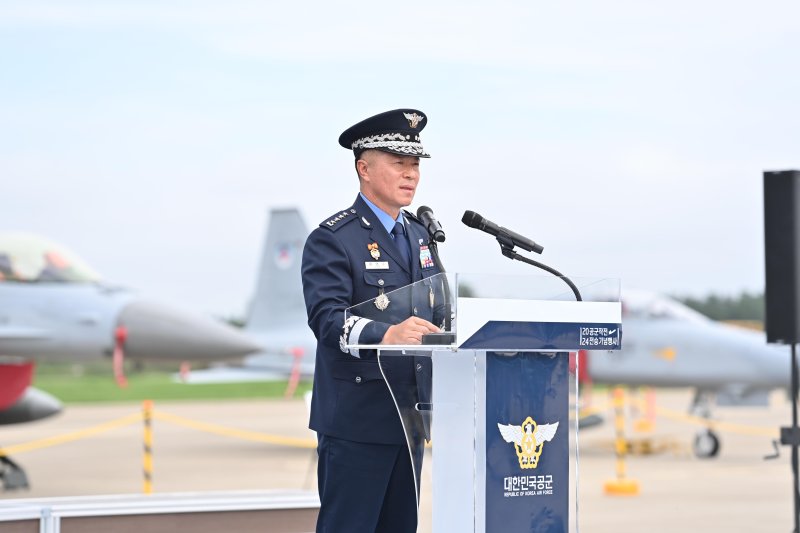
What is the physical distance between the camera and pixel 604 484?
11.9 m

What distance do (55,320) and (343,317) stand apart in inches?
389

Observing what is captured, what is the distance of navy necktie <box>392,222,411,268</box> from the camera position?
12.2ft

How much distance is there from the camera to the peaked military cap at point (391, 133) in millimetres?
3559

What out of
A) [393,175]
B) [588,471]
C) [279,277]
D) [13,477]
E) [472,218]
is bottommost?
[13,477]

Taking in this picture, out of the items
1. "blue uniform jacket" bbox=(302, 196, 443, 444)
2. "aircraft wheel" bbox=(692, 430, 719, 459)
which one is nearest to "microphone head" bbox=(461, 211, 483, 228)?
"blue uniform jacket" bbox=(302, 196, 443, 444)

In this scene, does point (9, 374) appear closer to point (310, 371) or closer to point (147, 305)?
point (147, 305)

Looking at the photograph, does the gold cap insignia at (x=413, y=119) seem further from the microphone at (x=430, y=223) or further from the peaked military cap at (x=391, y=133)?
the microphone at (x=430, y=223)

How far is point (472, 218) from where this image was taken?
3.25m

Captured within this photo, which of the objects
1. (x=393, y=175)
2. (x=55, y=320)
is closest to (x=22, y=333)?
(x=55, y=320)

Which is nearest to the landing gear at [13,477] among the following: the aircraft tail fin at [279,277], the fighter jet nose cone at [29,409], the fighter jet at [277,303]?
the fighter jet nose cone at [29,409]

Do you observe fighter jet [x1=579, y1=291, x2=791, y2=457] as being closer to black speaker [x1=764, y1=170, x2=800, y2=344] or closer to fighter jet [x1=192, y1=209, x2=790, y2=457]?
fighter jet [x1=192, y1=209, x2=790, y2=457]

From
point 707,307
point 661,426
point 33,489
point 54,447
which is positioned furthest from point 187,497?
point 707,307

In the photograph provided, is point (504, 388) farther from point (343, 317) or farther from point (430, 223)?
point (430, 223)

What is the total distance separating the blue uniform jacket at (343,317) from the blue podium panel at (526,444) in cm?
30
